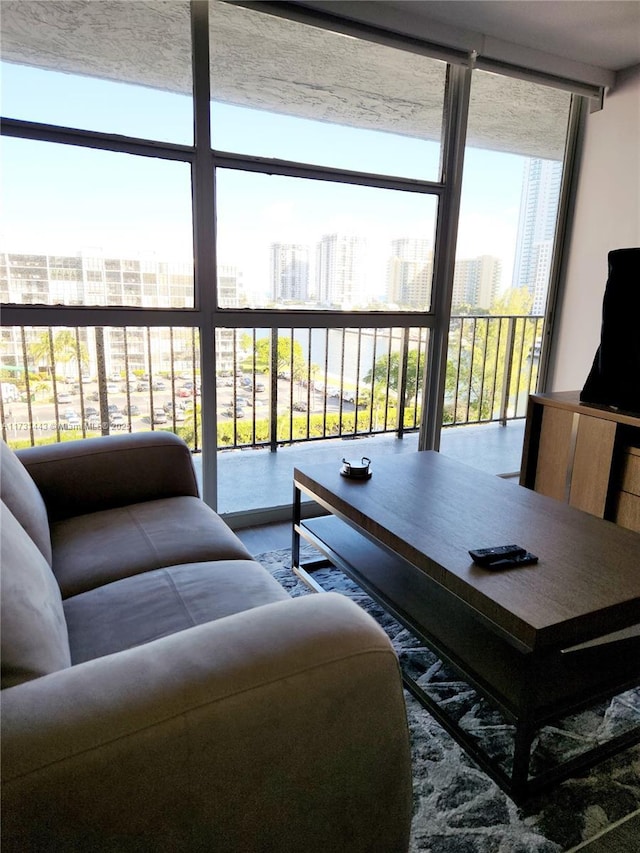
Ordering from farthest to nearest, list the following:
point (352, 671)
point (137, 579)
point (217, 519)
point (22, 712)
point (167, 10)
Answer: point (167, 10)
point (217, 519)
point (137, 579)
point (352, 671)
point (22, 712)

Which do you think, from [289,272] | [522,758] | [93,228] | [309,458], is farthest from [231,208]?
[522,758]

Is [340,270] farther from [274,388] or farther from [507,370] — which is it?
[507,370]

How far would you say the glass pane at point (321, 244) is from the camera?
2.58 m

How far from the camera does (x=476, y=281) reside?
3.35 m

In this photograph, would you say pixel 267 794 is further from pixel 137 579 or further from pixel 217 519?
pixel 217 519

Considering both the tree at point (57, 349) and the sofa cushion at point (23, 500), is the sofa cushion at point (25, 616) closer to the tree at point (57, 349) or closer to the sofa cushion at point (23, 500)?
the sofa cushion at point (23, 500)

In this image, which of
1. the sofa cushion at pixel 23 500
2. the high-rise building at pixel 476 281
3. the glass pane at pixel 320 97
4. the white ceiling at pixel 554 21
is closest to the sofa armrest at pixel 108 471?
the sofa cushion at pixel 23 500

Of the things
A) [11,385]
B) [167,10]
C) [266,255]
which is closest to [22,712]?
[11,385]

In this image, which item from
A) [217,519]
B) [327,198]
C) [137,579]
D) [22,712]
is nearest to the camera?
[22,712]

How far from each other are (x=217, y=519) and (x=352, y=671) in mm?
1054

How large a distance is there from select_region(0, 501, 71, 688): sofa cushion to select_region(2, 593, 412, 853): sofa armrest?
0.06m

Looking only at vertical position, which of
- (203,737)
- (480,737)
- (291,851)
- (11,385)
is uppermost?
(11,385)

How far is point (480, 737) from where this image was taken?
57.6 inches

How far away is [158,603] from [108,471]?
2.42ft
